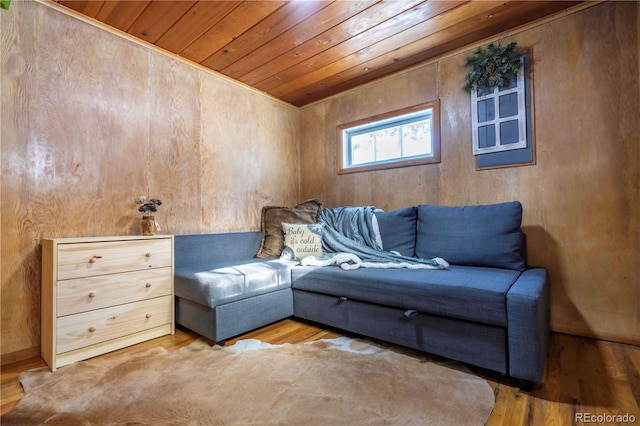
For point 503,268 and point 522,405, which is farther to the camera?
point 503,268

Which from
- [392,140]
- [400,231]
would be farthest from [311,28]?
[400,231]

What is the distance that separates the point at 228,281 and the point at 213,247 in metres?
0.73

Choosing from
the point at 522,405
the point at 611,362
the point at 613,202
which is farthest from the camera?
the point at 613,202

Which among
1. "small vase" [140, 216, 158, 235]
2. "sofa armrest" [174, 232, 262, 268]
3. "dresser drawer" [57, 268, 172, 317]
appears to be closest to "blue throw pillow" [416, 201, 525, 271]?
"sofa armrest" [174, 232, 262, 268]

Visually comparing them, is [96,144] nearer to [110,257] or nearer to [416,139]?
[110,257]

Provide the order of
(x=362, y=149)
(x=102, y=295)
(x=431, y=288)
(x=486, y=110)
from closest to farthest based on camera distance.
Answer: (x=431, y=288)
(x=102, y=295)
(x=486, y=110)
(x=362, y=149)

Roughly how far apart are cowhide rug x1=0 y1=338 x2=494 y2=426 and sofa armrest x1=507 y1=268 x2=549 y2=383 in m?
0.19

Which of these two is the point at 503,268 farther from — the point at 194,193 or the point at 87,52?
the point at 87,52

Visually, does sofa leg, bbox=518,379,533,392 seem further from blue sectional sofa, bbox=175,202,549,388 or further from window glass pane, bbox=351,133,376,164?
window glass pane, bbox=351,133,376,164

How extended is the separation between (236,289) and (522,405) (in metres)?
1.57

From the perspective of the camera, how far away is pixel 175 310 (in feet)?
6.79

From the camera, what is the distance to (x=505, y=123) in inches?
86.0

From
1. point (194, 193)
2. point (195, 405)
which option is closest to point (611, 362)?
point (195, 405)

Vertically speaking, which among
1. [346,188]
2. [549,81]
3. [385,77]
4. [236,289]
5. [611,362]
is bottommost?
[611,362]
